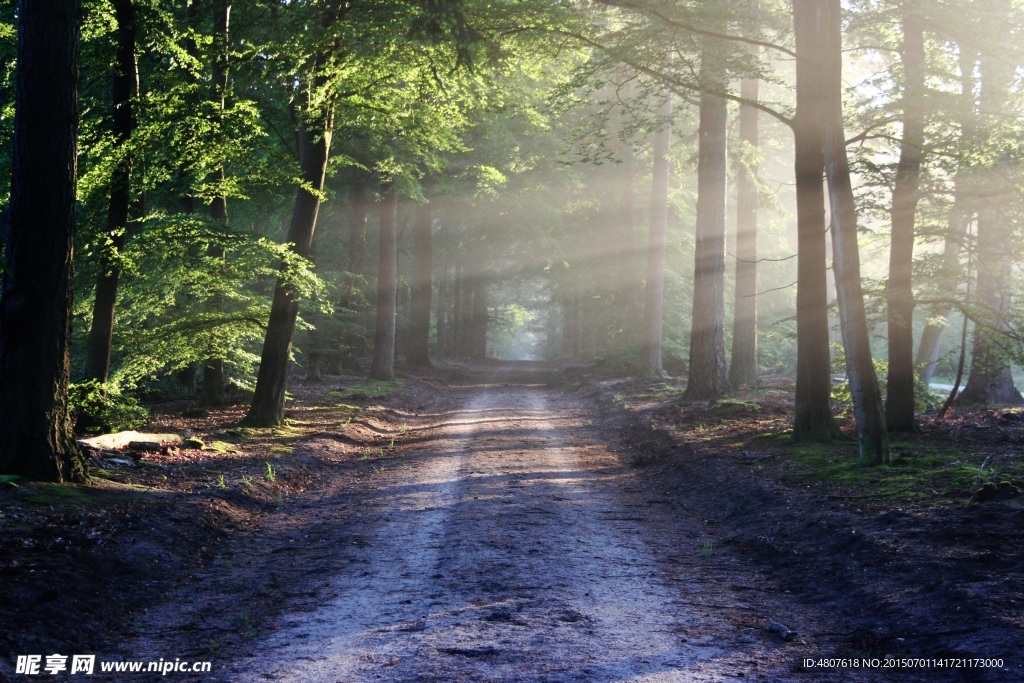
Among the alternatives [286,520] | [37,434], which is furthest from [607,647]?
[37,434]

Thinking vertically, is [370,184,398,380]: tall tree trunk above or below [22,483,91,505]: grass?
above

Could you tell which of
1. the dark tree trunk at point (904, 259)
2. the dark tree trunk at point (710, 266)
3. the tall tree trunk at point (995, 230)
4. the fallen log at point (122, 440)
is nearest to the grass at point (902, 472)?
the dark tree trunk at point (904, 259)

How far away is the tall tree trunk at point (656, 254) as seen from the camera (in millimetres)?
26219

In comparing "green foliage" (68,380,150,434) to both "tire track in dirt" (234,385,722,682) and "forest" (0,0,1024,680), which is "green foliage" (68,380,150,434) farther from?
"tire track in dirt" (234,385,722,682)

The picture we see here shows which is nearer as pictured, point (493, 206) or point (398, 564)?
point (398, 564)

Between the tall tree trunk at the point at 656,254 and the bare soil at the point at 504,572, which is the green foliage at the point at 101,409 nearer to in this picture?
the bare soil at the point at 504,572

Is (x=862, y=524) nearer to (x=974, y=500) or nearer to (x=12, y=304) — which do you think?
(x=974, y=500)

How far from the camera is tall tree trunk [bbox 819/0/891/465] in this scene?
1015 cm

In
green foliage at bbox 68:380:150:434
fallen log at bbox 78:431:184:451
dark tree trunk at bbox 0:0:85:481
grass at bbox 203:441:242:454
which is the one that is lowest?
grass at bbox 203:441:242:454

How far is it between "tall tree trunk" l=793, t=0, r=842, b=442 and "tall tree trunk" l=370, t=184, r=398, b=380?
16900 mm

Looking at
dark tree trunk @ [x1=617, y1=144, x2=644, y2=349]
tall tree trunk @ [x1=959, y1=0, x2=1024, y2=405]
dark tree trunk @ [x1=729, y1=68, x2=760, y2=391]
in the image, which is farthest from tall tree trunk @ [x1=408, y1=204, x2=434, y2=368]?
tall tree trunk @ [x1=959, y1=0, x2=1024, y2=405]

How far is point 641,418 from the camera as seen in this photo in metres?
17.6

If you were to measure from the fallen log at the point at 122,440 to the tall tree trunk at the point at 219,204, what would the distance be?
314 cm

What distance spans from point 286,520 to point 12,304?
11.8 feet
